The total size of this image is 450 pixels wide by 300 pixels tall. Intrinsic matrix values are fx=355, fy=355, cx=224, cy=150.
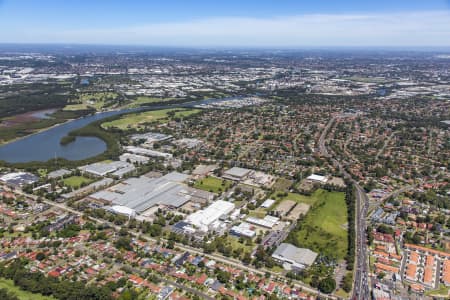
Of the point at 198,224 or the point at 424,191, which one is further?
the point at 424,191

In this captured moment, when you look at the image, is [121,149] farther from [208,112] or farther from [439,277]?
[439,277]

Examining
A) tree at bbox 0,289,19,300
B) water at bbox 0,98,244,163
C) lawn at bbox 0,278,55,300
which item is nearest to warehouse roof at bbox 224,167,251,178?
water at bbox 0,98,244,163

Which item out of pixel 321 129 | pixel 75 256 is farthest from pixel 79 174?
pixel 321 129

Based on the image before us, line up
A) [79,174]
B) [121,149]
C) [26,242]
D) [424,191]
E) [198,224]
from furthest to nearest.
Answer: [121,149]
[79,174]
[424,191]
[198,224]
[26,242]

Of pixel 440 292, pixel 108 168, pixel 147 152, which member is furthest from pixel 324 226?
pixel 147 152

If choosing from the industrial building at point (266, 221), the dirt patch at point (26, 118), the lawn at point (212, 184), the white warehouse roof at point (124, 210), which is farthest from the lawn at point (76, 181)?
the dirt patch at point (26, 118)
